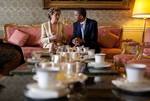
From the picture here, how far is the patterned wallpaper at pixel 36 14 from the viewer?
16.2ft

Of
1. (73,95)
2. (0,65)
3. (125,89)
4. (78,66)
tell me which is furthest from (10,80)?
(0,65)

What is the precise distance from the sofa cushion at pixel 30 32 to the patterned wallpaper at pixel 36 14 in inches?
8.8

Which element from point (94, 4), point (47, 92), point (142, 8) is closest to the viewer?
point (47, 92)

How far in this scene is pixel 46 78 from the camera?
4.16ft

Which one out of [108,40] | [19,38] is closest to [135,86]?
[108,40]

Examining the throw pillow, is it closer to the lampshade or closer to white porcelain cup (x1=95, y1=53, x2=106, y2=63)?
the lampshade

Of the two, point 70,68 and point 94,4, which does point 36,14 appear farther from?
point 70,68

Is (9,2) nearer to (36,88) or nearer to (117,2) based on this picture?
(117,2)

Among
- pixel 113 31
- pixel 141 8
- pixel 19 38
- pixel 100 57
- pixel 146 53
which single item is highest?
pixel 141 8

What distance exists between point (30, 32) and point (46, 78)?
3.54 metres

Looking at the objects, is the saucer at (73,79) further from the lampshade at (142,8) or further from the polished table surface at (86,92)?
the lampshade at (142,8)

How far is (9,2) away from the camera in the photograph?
16.2 feet

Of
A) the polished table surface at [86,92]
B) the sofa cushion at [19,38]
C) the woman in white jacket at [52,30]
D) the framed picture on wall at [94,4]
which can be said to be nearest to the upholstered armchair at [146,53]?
the framed picture on wall at [94,4]

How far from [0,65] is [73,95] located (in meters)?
2.04
